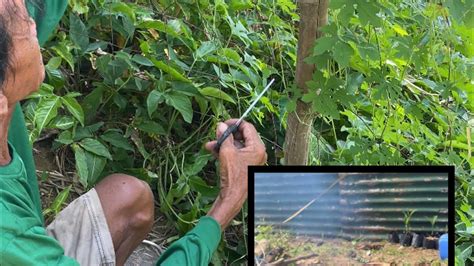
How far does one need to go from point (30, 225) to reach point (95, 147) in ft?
2.68

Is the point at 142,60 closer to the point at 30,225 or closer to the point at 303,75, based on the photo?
the point at 303,75

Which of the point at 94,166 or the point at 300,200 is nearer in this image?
the point at 300,200

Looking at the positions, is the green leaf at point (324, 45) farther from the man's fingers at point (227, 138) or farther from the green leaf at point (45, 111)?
the green leaf at point (45, 111)

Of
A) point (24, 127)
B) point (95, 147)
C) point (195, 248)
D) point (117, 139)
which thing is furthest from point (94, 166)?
point (195, 248)

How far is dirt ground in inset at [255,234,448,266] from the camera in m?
1.02

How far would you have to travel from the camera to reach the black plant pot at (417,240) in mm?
A: 1019

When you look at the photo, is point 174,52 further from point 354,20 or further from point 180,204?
point 354,20

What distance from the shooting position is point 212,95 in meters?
1.88

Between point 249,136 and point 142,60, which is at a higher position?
point 142,60

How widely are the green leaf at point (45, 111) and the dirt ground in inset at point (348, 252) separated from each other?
2.54 ft

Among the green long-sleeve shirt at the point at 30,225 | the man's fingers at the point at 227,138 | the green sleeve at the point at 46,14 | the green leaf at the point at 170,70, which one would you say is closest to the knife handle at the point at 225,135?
the man's fingers at the point at 227,138

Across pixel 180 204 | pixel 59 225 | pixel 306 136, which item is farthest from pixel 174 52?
pixel 59 225

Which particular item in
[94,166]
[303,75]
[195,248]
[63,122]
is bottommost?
[195,248]

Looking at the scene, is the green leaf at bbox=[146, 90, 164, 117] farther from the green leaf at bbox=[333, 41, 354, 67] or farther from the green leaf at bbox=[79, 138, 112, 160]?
the green leaf at bbox=[333, 41, 354, 67]
